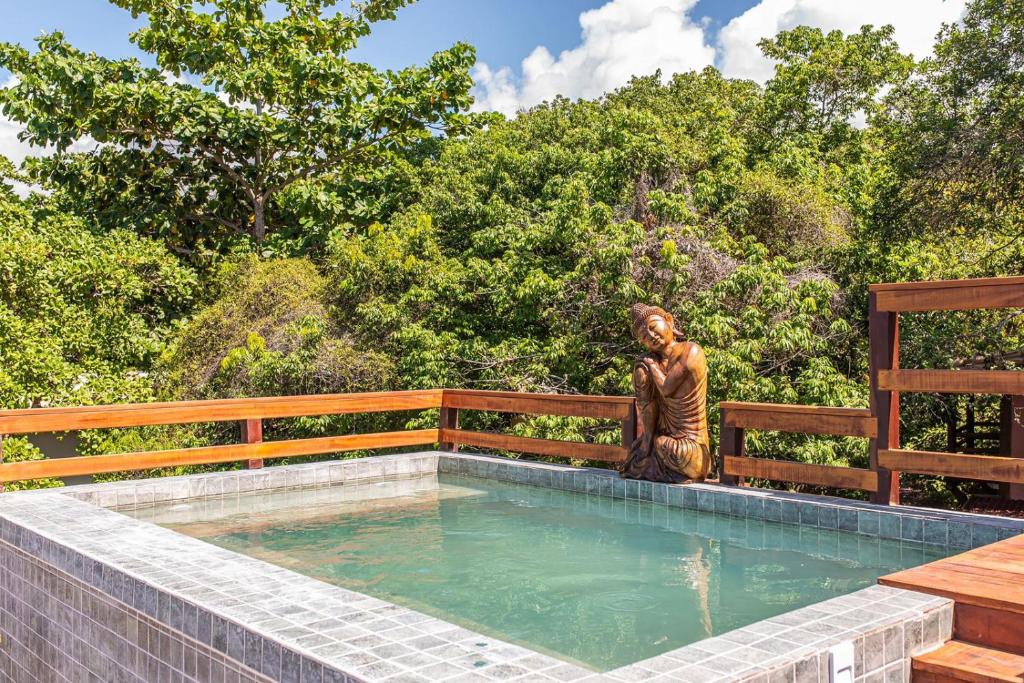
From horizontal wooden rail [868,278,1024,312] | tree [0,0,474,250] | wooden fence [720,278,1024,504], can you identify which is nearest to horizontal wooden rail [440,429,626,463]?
wooden fence [720,278,1024,504]

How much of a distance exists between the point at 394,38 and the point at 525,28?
3.69 m

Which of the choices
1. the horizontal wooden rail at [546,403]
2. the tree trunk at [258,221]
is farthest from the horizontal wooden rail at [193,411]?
the tree trunk at [258,221]

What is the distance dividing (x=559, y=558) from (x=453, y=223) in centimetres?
830

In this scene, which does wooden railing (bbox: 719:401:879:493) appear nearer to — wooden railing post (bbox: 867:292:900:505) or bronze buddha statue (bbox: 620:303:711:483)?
wooden railing post (bbox: 867:292:900:505)

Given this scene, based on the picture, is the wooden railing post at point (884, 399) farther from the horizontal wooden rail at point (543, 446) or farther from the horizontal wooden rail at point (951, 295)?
the horizontal wooden rail at point (543, 446)

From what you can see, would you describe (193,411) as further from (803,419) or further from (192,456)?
(803,419)

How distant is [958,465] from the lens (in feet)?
17.6

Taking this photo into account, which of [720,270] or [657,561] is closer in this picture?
[657,561]

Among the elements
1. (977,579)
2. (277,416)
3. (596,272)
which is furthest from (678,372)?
(596,272)

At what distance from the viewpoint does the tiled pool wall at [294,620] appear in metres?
2.90

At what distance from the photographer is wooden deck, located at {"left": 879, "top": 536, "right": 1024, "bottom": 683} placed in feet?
10.6

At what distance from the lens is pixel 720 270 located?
10.4 m

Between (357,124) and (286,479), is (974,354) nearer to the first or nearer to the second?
(286,479)

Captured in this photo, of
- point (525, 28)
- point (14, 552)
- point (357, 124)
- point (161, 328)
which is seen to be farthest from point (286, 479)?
point (525, 28)
